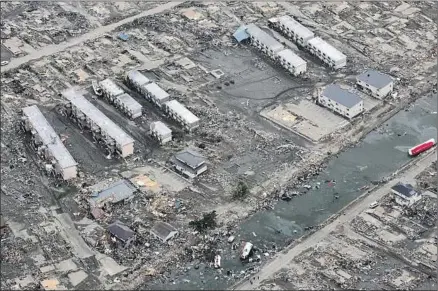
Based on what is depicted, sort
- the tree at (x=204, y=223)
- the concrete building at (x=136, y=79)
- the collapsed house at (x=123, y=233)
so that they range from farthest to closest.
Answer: the concrete building at (x=136, y=79) < the tree at (x=204, y=223) < the collapsed house at (x=123, y=233)

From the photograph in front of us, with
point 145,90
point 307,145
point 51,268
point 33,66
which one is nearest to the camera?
point 51,268

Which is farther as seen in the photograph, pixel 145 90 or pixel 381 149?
pixel 145 90

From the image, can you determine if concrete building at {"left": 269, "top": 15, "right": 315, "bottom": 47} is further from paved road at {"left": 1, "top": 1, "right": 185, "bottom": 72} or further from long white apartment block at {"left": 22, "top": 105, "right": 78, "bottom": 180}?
long white apartment block at {"left": 22, "top": 105, "right": 78, "bottom": 180}

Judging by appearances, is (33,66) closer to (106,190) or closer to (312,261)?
(106,190)

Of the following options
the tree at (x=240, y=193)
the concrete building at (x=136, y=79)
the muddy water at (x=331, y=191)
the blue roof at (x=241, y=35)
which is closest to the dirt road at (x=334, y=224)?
the muddy water at (x=331, y=191)

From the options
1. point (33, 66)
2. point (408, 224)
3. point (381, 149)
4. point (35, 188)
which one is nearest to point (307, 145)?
point (381, 149)

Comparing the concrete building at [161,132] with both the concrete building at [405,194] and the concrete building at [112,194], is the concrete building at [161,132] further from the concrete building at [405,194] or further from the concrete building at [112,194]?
the concrete building at [405,194]

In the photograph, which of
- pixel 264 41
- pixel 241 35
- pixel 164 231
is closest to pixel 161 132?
pixel 164 231
